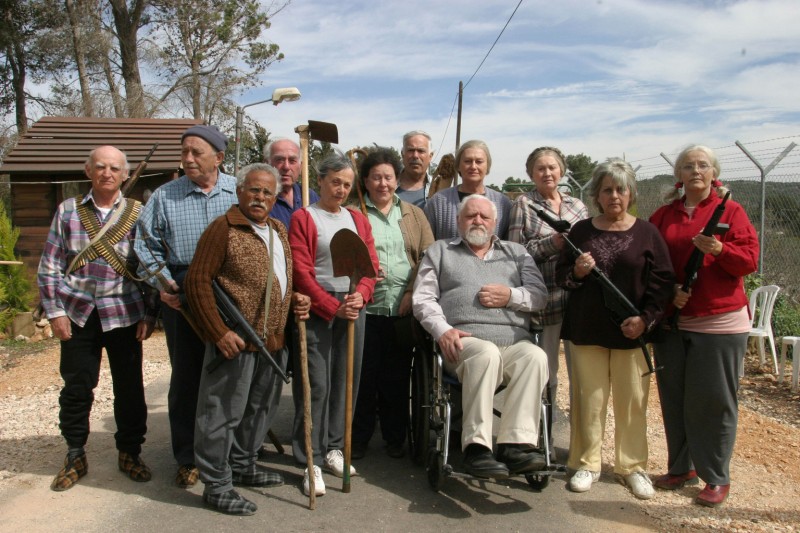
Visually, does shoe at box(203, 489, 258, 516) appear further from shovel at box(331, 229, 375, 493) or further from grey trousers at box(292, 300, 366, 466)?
shovel at box(331, 229, 375, 493)

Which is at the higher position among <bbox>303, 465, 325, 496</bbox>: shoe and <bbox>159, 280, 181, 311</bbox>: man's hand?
<bbox>159, 280, 181, 311</bbox>: man's hand

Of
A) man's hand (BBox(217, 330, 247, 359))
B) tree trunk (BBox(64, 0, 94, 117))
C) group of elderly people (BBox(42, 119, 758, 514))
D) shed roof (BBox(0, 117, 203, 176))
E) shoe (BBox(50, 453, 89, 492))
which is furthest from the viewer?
tree trunk (BBox(64, 0, 94, 117))

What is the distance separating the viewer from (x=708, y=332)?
3875 millimetres

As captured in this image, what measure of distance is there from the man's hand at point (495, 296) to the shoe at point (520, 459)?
0.83m

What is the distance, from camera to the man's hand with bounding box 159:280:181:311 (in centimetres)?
373

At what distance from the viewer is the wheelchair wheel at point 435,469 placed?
3.81 m

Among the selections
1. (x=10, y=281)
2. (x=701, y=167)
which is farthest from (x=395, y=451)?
(x=10, y=281)

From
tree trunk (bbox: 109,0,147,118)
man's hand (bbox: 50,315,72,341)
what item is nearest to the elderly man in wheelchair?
man's hand (bbox: 50,315,72,341)

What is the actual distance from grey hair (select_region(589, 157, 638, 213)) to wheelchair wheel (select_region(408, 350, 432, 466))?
1.47 metres

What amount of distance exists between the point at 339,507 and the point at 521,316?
153 centimetres

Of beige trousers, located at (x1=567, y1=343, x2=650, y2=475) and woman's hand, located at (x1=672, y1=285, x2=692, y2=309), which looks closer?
woman's hand, located at (x1=672, y1=285, x2=692, y2=309)

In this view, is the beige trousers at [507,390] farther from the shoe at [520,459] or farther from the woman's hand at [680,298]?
the woman's hand at [680,298]

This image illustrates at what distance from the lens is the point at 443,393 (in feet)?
13.0

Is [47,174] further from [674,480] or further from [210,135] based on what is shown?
[674,480]
